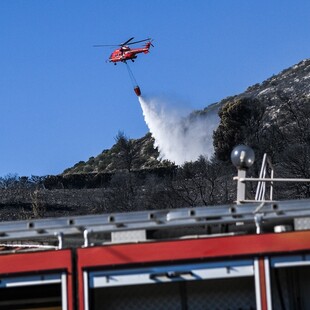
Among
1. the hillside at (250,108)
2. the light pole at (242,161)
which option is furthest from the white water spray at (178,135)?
the light pole at (242,161)

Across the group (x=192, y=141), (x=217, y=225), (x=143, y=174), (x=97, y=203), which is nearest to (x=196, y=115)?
(x=192, y=141)

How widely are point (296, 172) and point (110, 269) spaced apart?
3987 centimetres

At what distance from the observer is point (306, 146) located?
50.6 m

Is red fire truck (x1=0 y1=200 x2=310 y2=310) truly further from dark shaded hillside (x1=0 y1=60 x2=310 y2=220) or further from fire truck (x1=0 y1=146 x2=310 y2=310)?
dark shaded hillside (x1=0 y1=60 x2=310 y2=220)

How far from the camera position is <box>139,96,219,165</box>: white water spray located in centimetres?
9480

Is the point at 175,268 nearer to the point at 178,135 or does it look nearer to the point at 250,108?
the point at 250,108

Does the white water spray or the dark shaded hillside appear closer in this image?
the dark shaded hillside

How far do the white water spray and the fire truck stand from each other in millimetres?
79019

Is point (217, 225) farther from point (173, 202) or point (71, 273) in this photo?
point (173, 202)

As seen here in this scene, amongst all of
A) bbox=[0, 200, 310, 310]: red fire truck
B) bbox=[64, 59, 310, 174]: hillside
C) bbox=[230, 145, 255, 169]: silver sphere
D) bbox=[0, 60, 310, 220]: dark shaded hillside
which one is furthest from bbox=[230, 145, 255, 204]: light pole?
bbox=[64, 59, 310, 174]: hillside

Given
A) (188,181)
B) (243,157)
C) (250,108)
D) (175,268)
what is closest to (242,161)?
(243,157)

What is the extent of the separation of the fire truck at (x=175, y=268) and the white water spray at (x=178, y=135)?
259ft

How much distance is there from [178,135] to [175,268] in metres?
95.6

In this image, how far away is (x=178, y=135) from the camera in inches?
4077
